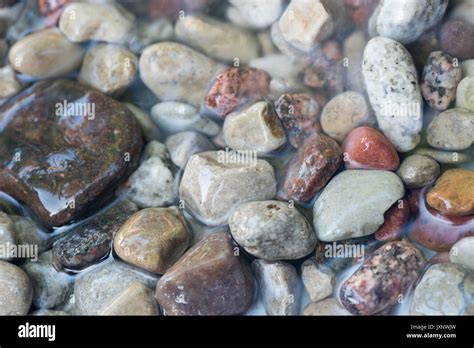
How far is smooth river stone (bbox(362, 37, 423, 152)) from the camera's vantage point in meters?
2.69

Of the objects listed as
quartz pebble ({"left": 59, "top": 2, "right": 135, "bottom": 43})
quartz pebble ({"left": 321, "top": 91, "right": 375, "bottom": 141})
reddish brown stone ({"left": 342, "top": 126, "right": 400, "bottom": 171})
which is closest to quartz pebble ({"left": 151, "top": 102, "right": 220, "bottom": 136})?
quartz pebble ({"left": 59, "top": 2, "right": 135, "bottom": 43})

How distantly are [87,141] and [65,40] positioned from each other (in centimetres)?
65

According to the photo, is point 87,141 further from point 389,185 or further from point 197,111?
point 389,185

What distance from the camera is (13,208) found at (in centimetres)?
284

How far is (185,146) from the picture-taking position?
9.46ft

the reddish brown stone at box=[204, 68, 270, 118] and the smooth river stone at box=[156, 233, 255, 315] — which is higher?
the reddish brown stone at box=[204, 68, 270, 118]

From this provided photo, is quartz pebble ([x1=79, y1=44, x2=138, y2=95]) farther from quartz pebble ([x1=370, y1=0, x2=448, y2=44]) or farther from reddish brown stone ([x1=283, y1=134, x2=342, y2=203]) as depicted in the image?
quartz pebble ([x1=370, y1=0, x2=448, y2=44])

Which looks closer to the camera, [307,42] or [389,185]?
[389,185]

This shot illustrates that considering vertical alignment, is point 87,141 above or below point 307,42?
below

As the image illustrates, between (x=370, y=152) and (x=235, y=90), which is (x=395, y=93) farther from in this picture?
(x=235, y=90)

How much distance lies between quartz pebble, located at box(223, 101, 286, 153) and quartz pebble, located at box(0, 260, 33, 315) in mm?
1219

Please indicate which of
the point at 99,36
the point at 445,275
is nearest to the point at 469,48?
the point at 445,275

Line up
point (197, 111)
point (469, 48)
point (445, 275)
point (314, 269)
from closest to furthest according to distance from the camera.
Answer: point (445, 275) → point (314, 269) → point (469, 48) → point (197, 111)
